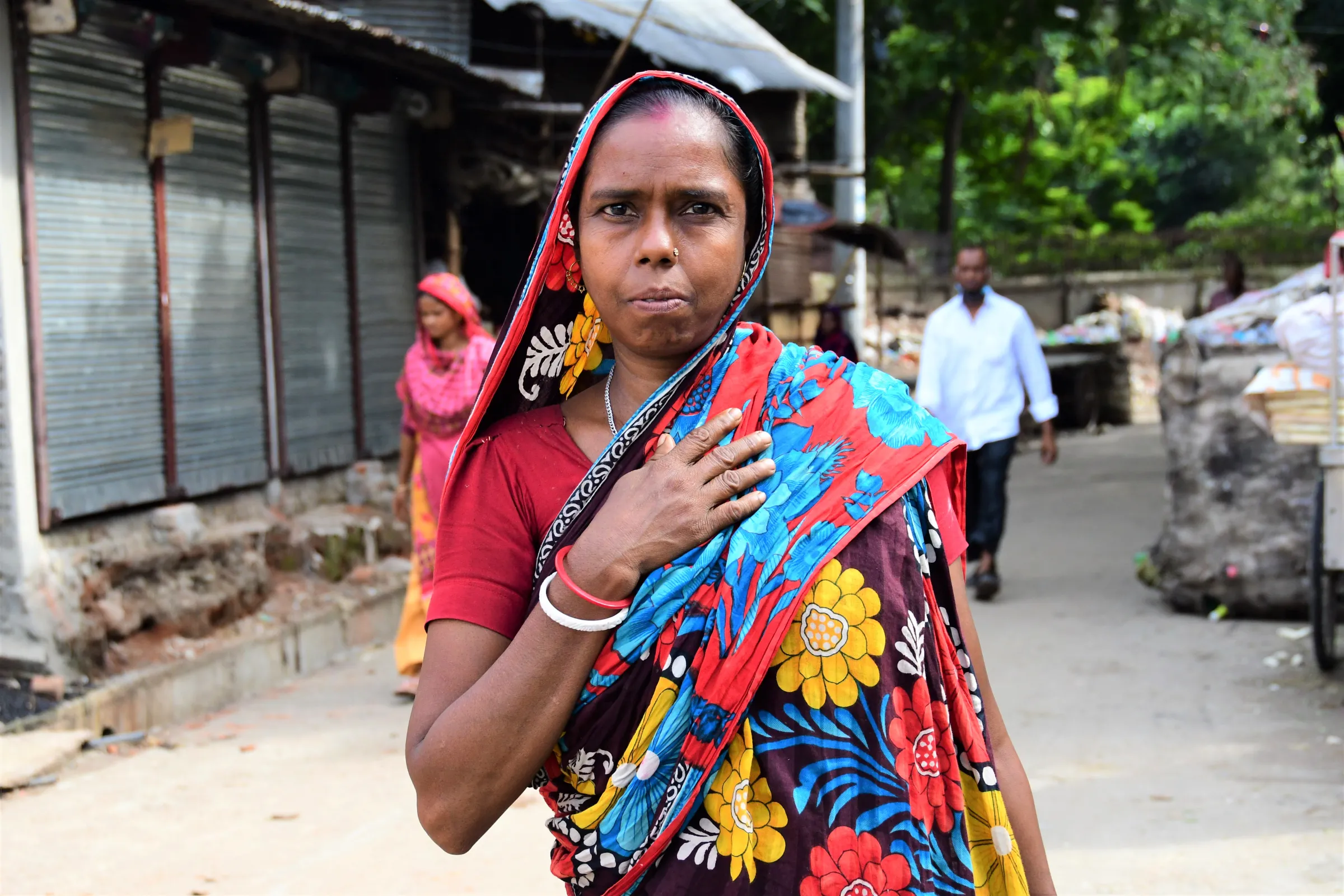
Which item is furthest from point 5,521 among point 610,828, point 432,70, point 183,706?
point 610,828

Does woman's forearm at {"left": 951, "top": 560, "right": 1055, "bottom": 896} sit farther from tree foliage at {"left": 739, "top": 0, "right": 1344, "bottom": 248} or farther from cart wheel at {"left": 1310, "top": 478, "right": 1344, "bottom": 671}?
tree foliage at {"left": 739, "top": 0, "right": 1344, "bottom": 248}

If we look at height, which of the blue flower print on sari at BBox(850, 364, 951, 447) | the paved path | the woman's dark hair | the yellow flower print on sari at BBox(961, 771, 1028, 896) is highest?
the woman's dark hair

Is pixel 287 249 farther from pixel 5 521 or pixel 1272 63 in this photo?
pixel 1272 63

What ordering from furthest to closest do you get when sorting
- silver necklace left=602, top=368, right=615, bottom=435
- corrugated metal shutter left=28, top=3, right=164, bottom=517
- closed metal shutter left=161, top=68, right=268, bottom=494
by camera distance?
closed metal shutter left=161, top=68, right=268, bottom=494 < corrugated metal shutter left=28, top=3, right=164, bottom=517 < silver necklace left=602, top=368, right=615, bottom=435

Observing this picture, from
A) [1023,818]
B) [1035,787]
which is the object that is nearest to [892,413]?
[1023,818]

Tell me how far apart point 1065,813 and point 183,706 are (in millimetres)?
3849

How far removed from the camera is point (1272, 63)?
18469 millimetres

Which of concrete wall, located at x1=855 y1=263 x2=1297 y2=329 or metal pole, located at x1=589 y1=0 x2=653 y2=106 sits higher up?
metal pole, located at x1=589 y1=0 x2=653 y2=106

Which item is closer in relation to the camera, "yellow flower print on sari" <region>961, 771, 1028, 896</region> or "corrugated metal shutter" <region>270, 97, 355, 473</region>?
"yellow flower print on sari" <region>961, 771, 1028, 896</region>

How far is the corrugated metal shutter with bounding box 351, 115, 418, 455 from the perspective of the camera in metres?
9.22

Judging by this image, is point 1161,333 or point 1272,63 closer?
point 1272,63

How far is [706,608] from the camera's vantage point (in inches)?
58.9

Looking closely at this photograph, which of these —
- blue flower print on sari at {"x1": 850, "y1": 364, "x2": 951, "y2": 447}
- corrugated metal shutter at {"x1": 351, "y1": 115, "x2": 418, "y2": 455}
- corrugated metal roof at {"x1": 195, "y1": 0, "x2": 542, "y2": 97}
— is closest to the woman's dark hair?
blue flower print on sari at {"x1": 850, "y1": 364, "x2": 951, "y2": 447}

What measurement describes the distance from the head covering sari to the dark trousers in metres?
6.42
